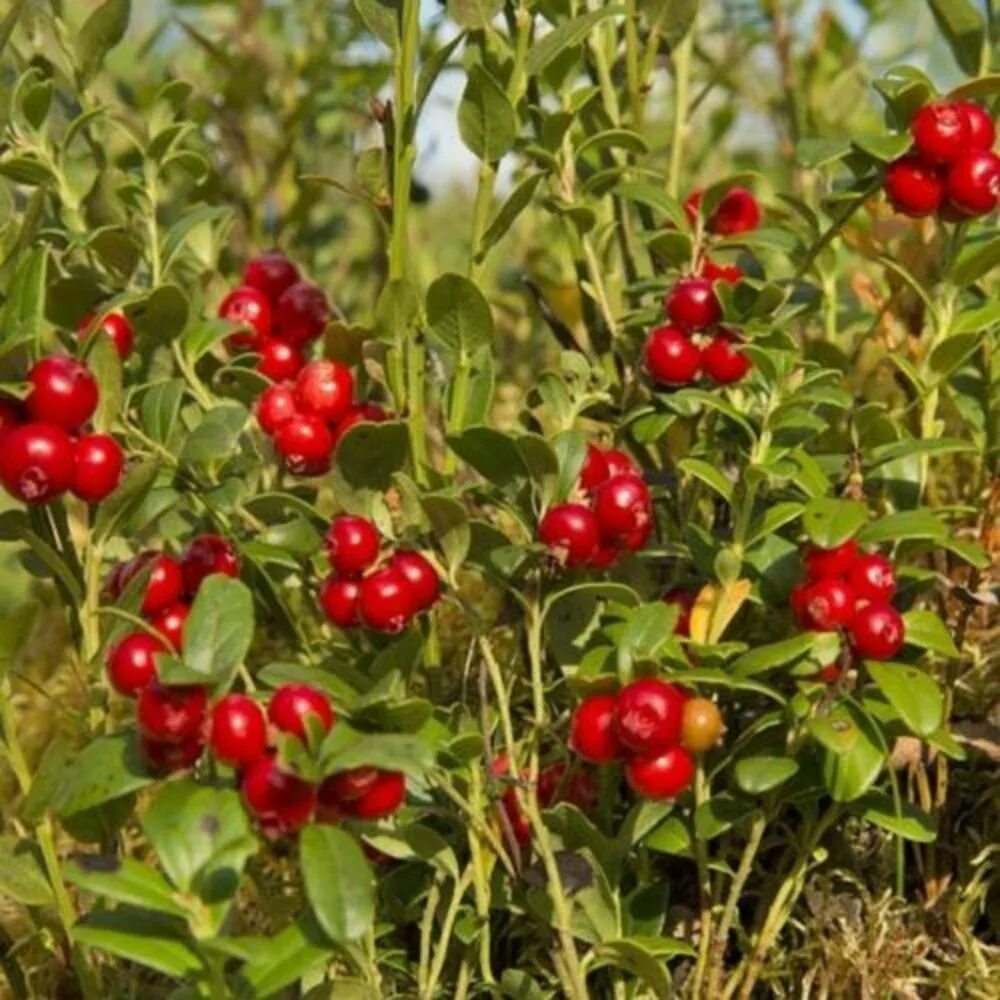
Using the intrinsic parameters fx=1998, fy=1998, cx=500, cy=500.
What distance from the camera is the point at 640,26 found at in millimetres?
2422

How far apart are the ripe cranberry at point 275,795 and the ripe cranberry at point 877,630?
55cm

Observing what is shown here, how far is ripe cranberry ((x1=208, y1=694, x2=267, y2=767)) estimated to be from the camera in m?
1.39

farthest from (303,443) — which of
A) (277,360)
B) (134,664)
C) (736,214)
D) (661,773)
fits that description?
(736,214)

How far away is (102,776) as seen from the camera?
152 centimetres

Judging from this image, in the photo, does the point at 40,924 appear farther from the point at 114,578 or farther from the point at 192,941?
the point at 192,941

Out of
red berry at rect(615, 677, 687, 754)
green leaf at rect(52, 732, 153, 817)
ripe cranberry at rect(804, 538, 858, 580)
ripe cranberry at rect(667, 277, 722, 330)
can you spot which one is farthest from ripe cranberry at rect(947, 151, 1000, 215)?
green leaf at rect(52, 732, 153, 817)

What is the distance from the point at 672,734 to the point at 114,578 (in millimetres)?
547

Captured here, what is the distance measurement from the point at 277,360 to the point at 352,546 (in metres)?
0.45

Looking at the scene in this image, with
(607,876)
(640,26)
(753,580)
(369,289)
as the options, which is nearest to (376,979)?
(607,876)

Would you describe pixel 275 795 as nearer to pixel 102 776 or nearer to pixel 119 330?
pixel 102 776

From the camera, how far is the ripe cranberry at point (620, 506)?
173 cm

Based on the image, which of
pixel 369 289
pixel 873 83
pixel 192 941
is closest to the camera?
pixel 192 941

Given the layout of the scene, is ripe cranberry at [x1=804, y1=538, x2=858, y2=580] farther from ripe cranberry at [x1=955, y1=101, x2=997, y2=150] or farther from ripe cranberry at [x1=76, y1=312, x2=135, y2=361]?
ripe cranberry at [x1=76, y1=312, x2=135, y2=361]

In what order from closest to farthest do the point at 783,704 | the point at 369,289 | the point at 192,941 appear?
1. the point at 192,941
2. the point at 783,704
3. the point at 369,289
